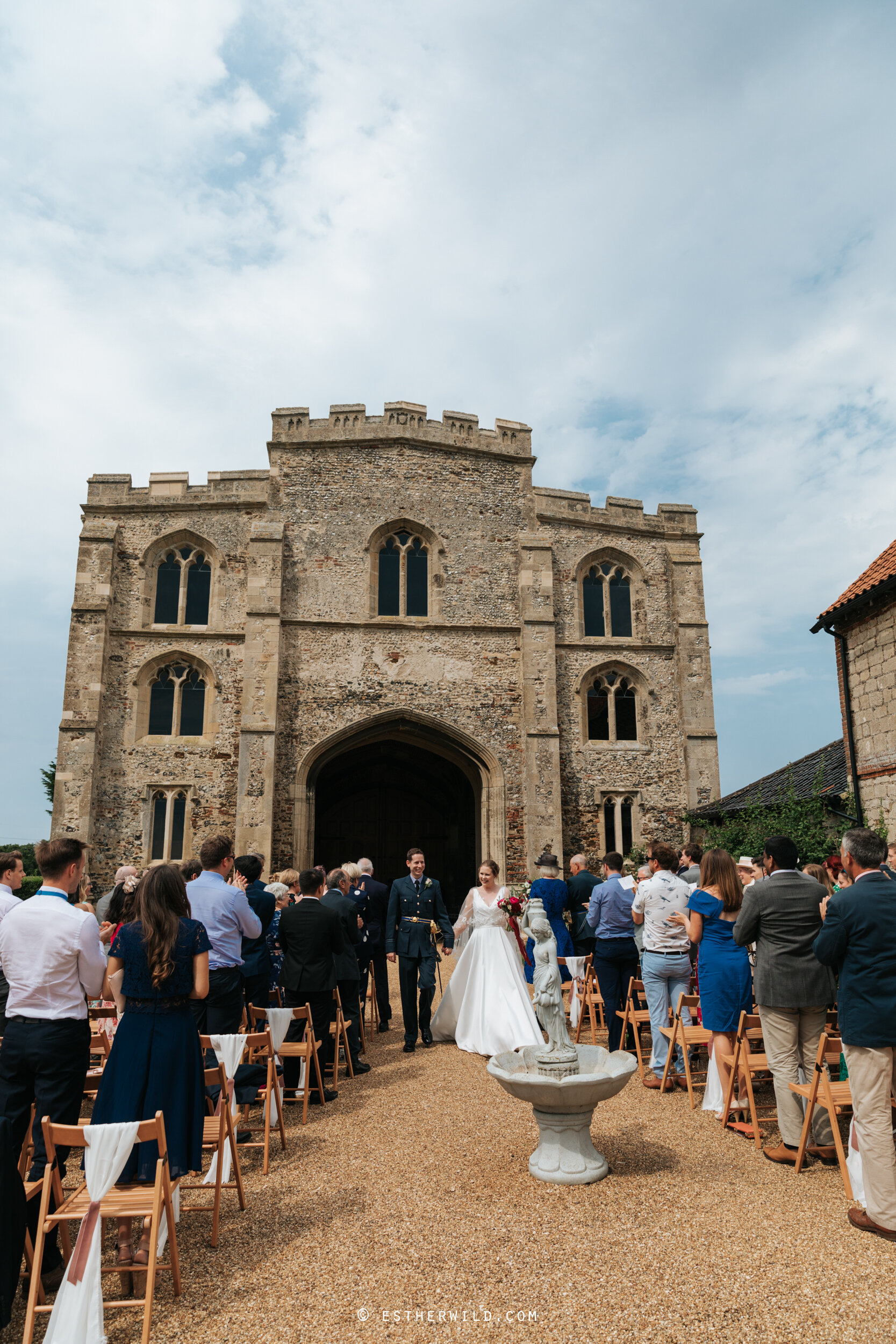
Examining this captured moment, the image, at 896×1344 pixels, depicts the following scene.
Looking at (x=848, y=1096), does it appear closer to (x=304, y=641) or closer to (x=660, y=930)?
(x=660, y=930)

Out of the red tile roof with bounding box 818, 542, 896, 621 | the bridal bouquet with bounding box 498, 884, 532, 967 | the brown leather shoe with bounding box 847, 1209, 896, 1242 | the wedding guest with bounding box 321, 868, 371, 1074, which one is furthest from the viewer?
the red tile roof with bounding box 818, 542, 896, 621

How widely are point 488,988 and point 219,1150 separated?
4.19m

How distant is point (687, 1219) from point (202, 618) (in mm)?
16553

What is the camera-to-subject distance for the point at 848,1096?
4418mm

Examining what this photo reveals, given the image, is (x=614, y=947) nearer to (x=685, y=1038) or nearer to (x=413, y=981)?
(x=685, y=1038)

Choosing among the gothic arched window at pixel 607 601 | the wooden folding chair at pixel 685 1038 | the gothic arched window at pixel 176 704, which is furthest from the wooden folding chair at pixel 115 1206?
the gothic arched window at pixel 607 601

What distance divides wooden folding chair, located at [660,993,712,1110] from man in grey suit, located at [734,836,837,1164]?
86cm

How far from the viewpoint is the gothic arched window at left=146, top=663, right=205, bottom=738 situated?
58.6ft

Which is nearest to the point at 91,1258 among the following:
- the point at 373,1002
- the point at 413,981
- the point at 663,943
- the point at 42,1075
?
the point at 42,1075

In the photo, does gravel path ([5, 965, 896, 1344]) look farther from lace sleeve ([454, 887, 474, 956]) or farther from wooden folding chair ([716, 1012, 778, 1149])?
lace sleeve ([454, 887, 474, 956])

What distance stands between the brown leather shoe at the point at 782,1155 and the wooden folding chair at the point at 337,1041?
3.30 metres

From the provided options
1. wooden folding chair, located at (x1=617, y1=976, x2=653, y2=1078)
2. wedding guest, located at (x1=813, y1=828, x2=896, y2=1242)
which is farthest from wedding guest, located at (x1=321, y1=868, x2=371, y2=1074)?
wedding guest, located at (x1=813, y1=828, x2=896, y2=1242)

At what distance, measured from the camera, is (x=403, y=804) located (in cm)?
2353

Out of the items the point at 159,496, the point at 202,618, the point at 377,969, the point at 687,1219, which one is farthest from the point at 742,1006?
the point at 159,496
